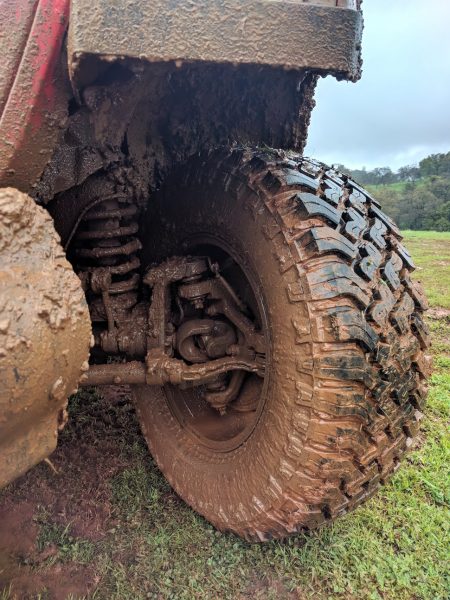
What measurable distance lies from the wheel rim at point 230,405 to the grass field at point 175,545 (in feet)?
0.96

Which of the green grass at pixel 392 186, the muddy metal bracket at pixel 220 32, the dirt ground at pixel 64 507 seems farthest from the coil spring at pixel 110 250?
the green grass at pixel 392 186

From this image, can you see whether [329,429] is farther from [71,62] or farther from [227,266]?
[71,62]

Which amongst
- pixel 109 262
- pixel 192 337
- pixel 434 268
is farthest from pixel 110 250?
pixel 434 268

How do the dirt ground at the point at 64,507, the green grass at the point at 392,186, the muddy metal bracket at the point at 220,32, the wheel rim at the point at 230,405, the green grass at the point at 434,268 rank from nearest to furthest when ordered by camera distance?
the muddy metal bracket at the point at 220,32 → the dirt ground at the point at 64,507 → the wheel rim at the point at 230,405 → the green grass at the point at 434,268 → the green grass at the point at 392,186

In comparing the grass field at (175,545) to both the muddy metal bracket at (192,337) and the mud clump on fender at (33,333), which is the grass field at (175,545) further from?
the mud clump on fender at (33,333)

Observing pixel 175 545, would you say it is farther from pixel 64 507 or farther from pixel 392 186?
pixel 392 186

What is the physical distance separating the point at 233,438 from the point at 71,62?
1479 millimetres

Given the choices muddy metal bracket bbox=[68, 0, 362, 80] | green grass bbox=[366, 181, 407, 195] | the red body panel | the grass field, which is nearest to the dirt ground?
the grass field

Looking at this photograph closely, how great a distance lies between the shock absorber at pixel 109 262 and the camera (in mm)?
2012

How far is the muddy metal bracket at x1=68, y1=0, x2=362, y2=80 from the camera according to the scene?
1031 mm

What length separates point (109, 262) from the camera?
2088 millimetres

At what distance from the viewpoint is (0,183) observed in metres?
1.23

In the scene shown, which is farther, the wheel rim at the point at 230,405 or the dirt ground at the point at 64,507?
the wheel rim at the point at 230,405

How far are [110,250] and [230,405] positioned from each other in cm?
79
